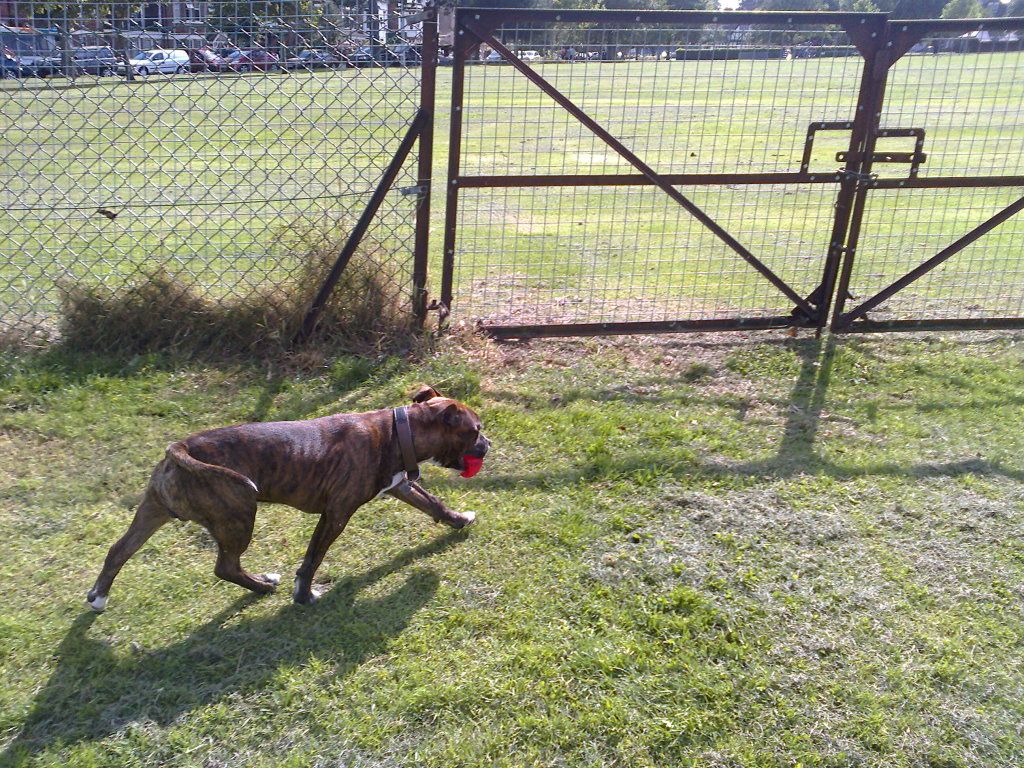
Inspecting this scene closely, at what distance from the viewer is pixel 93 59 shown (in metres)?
5.39

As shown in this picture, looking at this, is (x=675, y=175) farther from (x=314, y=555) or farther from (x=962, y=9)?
(x=962, y=9)

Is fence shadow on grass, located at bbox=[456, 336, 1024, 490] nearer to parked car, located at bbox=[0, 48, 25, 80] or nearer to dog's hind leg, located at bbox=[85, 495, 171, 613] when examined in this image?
dog's hind leg, located at bbox=[85, 495, 171, 613]

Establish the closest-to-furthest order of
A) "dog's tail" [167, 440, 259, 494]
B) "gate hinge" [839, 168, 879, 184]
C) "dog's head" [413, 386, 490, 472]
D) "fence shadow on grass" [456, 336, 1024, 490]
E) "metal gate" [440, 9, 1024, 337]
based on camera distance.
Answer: "dog's tail" [167, 440, 259, 494], "dog's head" [413, 386, 490, 472], "fence shadow on grass" [456, 336, 1024, 490], "metal gate" [440, 9, 1024, 337], "gate hinge" [839, 168, 879, 184]

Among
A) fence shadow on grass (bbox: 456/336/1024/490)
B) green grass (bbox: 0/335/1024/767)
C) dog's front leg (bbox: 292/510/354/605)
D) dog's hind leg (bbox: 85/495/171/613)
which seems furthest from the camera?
fence shadow on grass (bbox: 456/336/1024/490)

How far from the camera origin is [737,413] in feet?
17.5

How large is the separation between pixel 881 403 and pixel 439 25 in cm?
366

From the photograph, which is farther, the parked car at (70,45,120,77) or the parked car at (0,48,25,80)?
the parked car at (70,45,120,77)

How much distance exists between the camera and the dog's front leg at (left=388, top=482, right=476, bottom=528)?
3.98 meters

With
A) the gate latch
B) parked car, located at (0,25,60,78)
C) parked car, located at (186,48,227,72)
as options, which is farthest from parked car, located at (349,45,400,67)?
the gate latch

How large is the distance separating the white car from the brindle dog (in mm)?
3111

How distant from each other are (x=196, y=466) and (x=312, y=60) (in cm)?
332

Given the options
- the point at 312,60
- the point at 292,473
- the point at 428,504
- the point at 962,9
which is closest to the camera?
the point at 292,473

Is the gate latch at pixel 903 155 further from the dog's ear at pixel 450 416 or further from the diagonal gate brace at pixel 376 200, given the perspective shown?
the dog's ear at pixel 450 416

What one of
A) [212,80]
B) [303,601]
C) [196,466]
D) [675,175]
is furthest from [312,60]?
[303,601]
